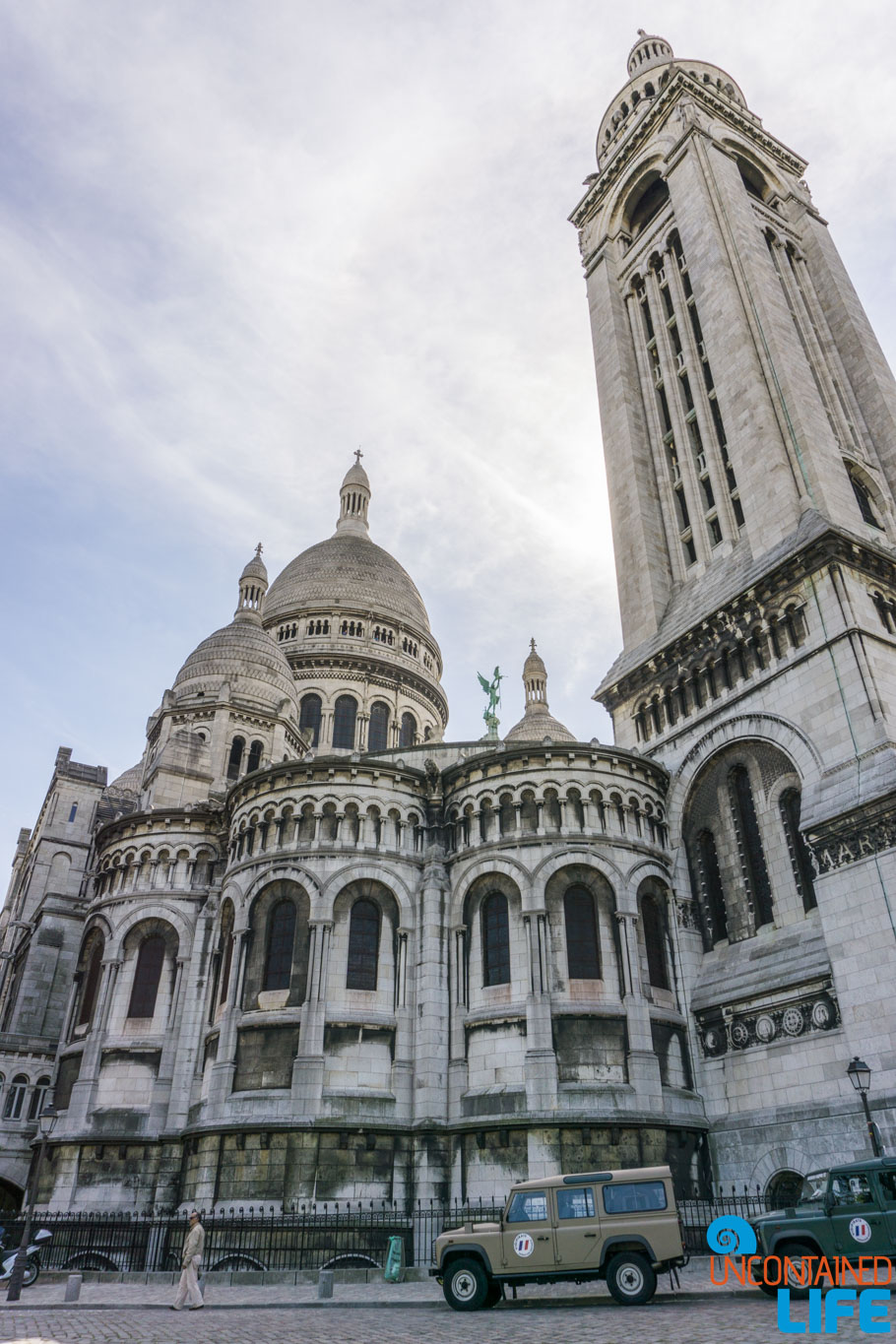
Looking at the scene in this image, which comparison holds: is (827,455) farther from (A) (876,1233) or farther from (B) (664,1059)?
(A) (876,1233)

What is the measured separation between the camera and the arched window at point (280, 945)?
93.0ft

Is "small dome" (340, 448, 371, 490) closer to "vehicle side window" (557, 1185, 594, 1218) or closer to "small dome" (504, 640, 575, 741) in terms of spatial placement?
"small dome" (504, 640, 575, 741)

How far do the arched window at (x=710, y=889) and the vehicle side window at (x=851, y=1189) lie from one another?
15.2 metres

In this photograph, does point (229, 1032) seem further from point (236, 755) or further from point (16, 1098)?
point (236, 755)

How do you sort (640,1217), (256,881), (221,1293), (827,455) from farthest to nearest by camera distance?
1. (827,455)
2. (256,881)
3. (221,1293)
4. (640,1217)

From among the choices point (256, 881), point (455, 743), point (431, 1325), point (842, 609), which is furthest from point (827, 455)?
point (431, 1325)

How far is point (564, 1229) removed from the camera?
15.4 metres

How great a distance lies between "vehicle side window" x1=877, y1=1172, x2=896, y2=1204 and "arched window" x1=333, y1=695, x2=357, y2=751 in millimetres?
44732

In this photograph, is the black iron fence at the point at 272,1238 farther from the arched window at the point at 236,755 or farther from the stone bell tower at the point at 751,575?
the arched window at the point at 236,755

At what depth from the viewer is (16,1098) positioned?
36812 millimetres

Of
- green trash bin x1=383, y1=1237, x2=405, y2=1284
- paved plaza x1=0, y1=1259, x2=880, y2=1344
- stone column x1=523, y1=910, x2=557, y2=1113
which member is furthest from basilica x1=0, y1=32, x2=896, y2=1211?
paved plaza x1=0, y1=1259, x2=880, y2=1344

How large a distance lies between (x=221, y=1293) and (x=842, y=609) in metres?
23.9

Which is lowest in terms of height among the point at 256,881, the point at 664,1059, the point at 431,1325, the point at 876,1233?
the point at 431,1325

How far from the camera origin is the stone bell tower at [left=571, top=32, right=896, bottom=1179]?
25.1m
